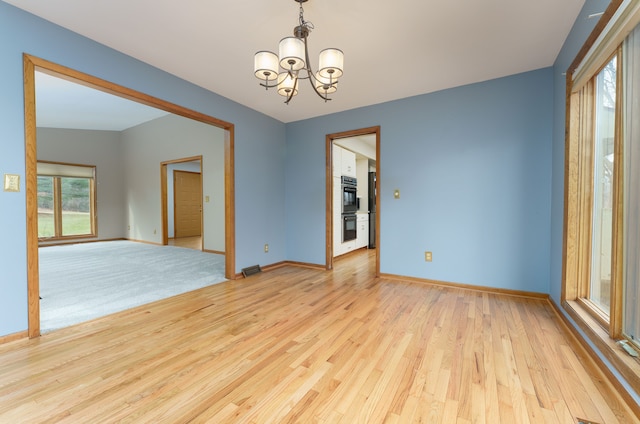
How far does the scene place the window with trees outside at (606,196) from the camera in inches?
53.9

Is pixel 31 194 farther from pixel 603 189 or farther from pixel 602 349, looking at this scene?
pixel 603 189

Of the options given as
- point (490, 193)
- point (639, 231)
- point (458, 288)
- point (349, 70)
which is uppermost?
point (349, 70)

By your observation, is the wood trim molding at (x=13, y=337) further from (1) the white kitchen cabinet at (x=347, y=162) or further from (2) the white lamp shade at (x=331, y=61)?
(1) the white kitchen cabinet at (x=347, y=162)

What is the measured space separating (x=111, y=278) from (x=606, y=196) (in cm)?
509

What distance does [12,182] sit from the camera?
1.84 metres

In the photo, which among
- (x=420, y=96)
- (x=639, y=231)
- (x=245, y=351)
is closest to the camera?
(x=639, y=231)

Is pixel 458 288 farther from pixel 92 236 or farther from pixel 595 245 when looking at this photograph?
pixel 92 236

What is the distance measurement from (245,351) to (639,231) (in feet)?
7.64

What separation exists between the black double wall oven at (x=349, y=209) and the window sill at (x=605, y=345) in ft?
11.2

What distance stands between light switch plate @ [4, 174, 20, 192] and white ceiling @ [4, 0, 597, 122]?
1210 millimetres

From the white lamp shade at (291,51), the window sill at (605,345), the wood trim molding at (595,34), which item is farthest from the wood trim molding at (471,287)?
the white lamp shade at (291,51)

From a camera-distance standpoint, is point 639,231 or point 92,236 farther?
point 92,236

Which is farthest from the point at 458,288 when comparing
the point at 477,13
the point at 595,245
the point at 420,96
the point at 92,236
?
the point at 92,236

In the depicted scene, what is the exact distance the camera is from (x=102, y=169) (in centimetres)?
→ 706
